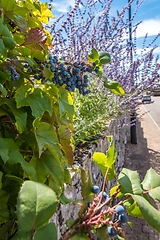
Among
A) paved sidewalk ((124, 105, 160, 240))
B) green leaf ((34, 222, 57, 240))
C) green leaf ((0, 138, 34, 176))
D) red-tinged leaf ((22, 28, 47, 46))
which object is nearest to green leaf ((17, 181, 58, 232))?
green leaf ((34, 222, 57, 240))

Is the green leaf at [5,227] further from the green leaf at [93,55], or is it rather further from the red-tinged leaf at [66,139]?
the green leaf at [93,55]

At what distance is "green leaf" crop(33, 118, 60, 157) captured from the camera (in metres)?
0.51

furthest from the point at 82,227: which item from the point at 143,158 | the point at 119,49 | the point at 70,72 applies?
the point at 143,158

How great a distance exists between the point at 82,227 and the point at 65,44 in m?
2.26

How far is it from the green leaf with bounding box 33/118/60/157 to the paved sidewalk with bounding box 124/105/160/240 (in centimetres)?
279

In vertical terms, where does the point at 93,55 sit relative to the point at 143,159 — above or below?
above

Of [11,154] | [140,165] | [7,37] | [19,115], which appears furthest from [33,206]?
[140,165]

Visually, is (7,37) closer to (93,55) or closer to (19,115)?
(19,115)

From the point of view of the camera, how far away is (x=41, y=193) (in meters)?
0.30

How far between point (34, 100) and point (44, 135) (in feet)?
0.39

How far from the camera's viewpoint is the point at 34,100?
57 cm

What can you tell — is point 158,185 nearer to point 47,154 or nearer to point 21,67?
point 47,154

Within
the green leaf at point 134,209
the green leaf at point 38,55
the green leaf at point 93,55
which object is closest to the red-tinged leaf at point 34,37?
the green leaf at point 38,55

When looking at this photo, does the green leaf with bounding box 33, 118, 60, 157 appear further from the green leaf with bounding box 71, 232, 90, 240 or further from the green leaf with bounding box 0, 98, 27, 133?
the green leaf with bounding box 71, 232, 90, 240
